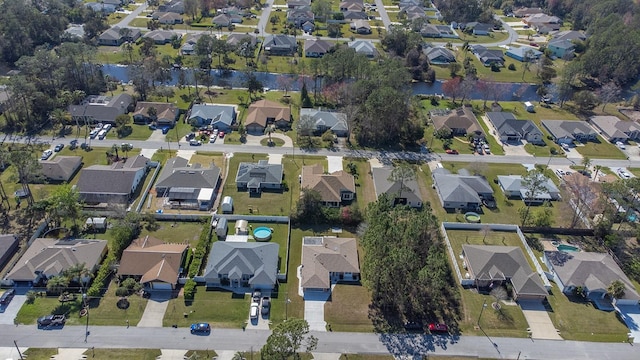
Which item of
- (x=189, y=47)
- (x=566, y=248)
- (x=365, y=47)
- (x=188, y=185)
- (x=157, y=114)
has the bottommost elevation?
(x=566, y=248)

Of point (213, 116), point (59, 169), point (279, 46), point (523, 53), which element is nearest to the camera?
point (59, 169)

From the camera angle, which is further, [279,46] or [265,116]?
[279,46]

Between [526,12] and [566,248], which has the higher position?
[526,12]

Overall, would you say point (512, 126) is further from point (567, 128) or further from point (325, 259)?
point (325, 259)

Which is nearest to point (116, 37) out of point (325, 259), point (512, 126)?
point (325, 259)

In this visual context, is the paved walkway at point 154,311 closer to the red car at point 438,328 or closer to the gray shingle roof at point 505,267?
the red car at point 438,328

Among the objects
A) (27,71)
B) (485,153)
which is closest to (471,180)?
(485,153)

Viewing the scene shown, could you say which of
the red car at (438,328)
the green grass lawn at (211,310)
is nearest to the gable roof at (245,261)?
the green grass lawn at (211,310)
